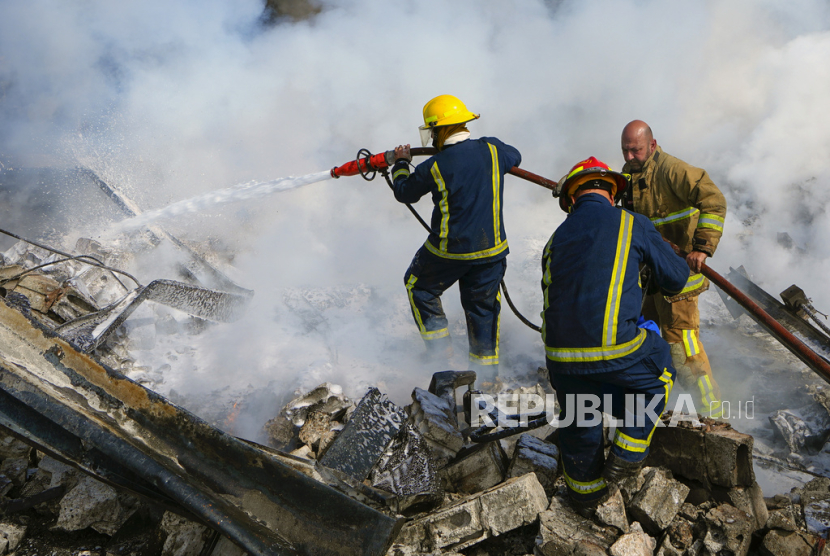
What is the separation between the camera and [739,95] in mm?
7074

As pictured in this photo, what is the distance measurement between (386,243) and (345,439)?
13.5ft

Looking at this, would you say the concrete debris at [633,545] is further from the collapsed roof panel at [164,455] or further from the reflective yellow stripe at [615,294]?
the collapsed roof panel at [164,455]

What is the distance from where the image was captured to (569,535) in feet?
7.39

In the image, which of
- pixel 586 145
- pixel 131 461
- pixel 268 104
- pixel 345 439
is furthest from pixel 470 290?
pixel 268 104

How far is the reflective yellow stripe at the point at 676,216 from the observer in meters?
3.50

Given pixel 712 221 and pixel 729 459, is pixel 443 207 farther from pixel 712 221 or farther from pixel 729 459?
pixel 729 459

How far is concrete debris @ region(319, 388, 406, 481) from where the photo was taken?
2545 mm

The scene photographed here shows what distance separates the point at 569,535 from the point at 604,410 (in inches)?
25.2

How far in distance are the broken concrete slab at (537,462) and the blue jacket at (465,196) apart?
55.9 inches

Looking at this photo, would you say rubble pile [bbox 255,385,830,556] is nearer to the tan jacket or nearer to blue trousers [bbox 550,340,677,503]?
blue trousers [bbox 550,340,677,503]

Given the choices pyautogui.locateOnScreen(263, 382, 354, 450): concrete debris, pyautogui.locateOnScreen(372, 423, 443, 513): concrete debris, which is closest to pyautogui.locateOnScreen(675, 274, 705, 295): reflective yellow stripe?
pyautogui.locateOnScreen(372, 423, 443, 513): concrete debris

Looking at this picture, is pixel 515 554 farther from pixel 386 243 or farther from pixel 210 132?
pixel 210 132

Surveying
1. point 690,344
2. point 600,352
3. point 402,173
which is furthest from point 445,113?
point 690,344

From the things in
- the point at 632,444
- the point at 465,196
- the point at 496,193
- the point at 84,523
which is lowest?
the point at 84,523
